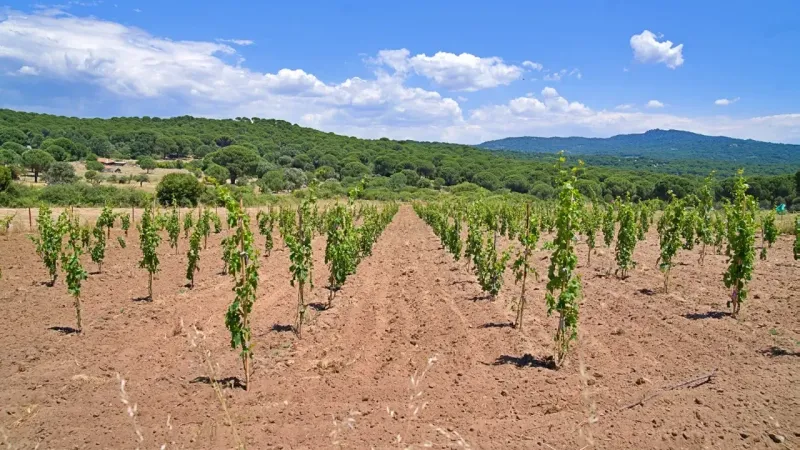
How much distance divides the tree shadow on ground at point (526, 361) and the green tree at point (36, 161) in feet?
194

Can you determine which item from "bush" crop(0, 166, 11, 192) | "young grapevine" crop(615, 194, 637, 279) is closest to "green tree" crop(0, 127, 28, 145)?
"bush" crop(0, 166, 11, 192)

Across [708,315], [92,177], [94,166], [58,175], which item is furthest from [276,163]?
[708,315]

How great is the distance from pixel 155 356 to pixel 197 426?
2.86m

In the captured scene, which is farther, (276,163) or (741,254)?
(276,163)

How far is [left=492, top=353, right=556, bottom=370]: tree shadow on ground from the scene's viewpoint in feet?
23.6

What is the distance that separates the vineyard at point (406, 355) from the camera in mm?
5191

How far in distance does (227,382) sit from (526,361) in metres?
4.25

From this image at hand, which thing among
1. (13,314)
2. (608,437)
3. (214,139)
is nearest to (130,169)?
(214,139)

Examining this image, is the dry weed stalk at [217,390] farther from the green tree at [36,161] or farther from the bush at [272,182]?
the bush at [272,182]

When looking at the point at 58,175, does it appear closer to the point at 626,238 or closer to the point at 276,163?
the point at 276,163

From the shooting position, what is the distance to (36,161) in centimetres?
5188

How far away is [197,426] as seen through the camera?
5.35 m

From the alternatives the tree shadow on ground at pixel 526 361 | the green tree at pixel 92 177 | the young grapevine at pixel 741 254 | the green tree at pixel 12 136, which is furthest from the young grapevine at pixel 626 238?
the green tree at pixel 12 136

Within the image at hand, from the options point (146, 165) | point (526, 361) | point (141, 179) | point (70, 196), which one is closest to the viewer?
point (526, 361)
